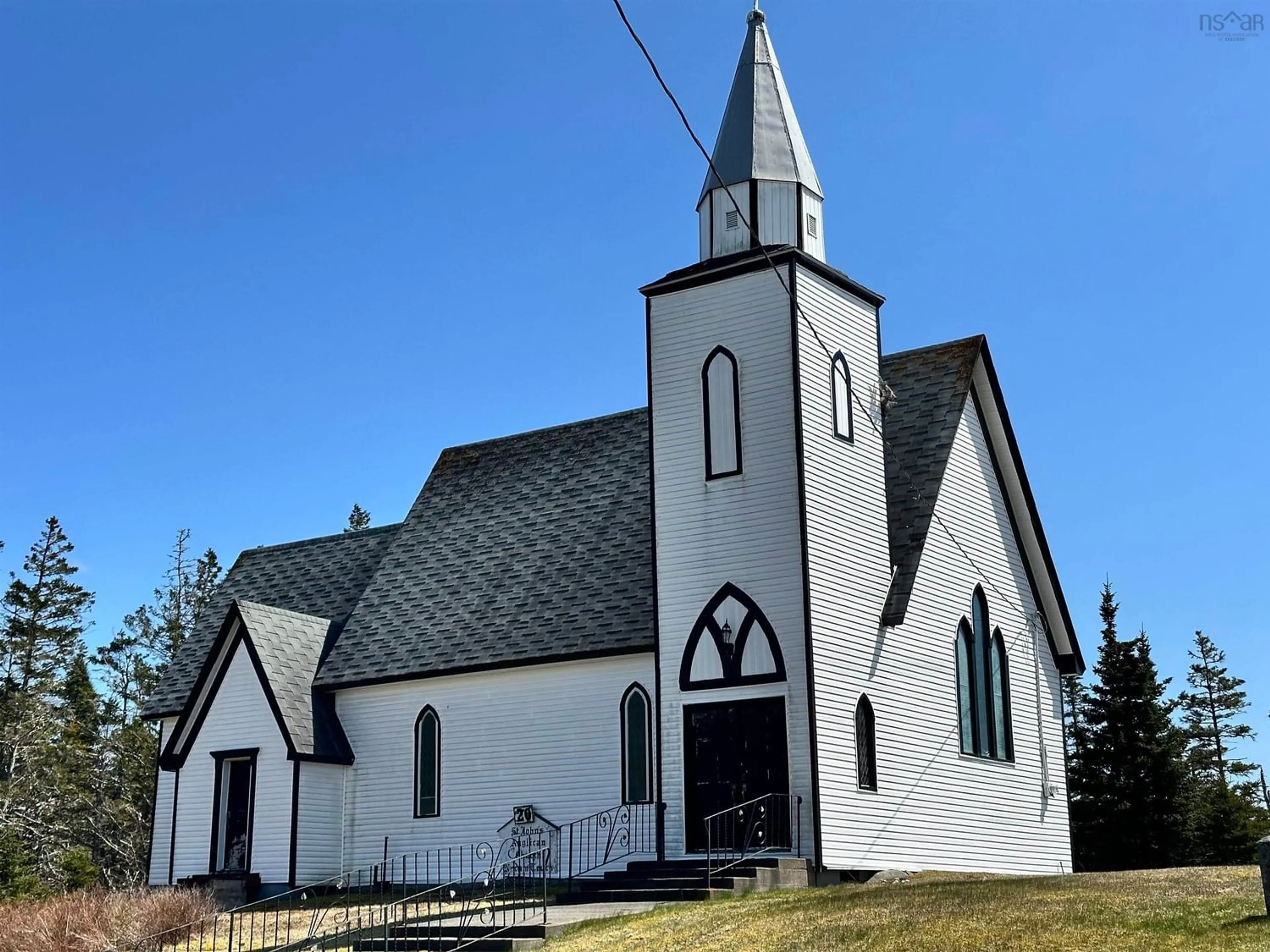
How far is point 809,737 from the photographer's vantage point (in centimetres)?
2266

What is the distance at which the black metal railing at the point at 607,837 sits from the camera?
24.9m

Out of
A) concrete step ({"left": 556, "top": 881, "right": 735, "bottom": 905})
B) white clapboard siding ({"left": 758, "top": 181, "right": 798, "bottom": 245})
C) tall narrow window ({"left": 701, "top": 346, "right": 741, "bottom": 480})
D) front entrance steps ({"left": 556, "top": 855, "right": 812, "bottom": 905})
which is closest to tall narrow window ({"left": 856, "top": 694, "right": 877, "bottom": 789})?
front entrance steps ({"left": 556, "top": 855, "right": 812, "bottom": 905})

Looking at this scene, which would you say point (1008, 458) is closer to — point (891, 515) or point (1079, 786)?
point (891, 515)

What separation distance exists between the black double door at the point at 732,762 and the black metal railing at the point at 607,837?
1027mm

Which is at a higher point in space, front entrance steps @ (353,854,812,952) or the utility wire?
the utility wire

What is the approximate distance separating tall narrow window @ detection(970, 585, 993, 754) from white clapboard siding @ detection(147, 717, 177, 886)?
15864mm

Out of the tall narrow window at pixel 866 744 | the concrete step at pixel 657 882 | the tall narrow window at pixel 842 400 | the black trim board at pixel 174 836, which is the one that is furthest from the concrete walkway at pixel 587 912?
the black trim board at pixel 174 836

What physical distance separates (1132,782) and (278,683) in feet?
73.8

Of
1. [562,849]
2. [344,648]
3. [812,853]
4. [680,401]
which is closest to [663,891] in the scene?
[812,853]

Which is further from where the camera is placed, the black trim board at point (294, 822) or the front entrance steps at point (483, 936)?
the black trim board at point (294, 822)

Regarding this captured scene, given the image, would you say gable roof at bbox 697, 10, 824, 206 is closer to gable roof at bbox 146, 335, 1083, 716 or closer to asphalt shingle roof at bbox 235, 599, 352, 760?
gable roof at bbox 146, 335, 1083, 716

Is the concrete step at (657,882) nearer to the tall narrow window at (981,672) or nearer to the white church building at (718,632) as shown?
the white church building at (718,632)

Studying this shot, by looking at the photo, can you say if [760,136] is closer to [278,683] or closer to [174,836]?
[278,683]

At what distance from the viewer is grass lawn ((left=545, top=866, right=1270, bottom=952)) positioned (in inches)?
555
